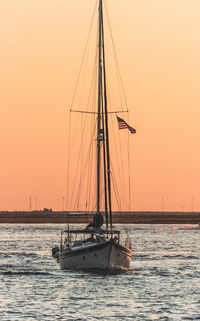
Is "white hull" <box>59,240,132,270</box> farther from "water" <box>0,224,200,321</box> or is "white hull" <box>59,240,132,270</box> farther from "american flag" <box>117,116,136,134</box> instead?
"american flag" <box>117,116,136,134</box>

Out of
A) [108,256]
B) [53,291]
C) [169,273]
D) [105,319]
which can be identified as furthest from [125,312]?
[169,273]

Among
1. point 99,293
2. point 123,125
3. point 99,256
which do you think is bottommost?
point 99,293

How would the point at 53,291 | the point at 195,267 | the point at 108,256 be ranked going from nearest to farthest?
the point at 53,291 → the point at 108,256 → the point at 195,267

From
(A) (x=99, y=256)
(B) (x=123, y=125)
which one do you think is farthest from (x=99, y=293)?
(B) (x=123, y=125)

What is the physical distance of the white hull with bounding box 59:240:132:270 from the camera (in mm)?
65188

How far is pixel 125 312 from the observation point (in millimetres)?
49156

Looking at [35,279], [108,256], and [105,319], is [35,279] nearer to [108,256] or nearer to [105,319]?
[108,256]

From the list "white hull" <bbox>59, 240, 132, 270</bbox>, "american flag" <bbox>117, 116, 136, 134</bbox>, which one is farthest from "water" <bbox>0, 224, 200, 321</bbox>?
"american flag" <bbox>117, 116, 136, 134</bbox>

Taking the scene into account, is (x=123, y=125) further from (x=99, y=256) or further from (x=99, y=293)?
(x=99, y=293)

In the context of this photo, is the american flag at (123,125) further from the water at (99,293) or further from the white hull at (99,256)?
the white hull at (99,256)

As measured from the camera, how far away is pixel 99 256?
65438mm

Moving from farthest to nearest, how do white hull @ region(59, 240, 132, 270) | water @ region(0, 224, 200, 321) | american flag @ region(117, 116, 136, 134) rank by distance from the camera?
american flag @ region(117, 116, 136, 134) → white hull @ region(59, 240, 132, 270) → water @ region(0, 224, 200, 321)

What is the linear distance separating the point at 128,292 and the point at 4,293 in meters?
7.84

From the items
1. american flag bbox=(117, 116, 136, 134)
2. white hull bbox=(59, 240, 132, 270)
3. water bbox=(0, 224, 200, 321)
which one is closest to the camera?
water bbox=(0, 224, 200, 321)
